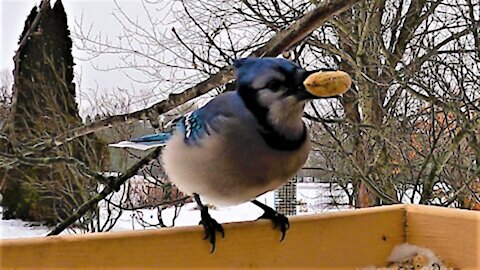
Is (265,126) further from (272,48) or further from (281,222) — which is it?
(272,48)

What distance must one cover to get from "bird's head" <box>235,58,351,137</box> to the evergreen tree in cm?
141

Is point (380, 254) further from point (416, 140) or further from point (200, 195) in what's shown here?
point (416, 140)

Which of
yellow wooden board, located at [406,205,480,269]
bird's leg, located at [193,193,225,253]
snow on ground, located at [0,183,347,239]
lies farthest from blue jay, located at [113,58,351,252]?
snow on ground, located at [0,183,347,239]

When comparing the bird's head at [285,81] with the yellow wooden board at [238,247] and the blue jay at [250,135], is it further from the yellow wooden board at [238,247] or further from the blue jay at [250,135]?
the yellow wooden board at [238,247]

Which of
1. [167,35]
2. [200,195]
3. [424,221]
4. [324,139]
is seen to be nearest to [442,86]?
[324,139]

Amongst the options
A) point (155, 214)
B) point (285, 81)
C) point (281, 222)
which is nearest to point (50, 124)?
point (155, 214)

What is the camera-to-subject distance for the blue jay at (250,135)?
589 millimetres

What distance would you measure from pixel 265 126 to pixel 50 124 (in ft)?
5.02

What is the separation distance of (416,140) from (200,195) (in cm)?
133

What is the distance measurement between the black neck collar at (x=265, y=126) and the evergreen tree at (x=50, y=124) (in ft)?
4.61

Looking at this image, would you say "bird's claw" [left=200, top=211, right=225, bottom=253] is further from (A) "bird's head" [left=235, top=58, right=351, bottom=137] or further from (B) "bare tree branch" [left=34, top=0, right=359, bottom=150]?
(B) "bare tree branch" [left=34, top=0, right=359, bottom=150]

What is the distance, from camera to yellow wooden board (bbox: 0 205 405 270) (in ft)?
1.85

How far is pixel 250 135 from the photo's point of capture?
621mm

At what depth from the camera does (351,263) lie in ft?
2.49
